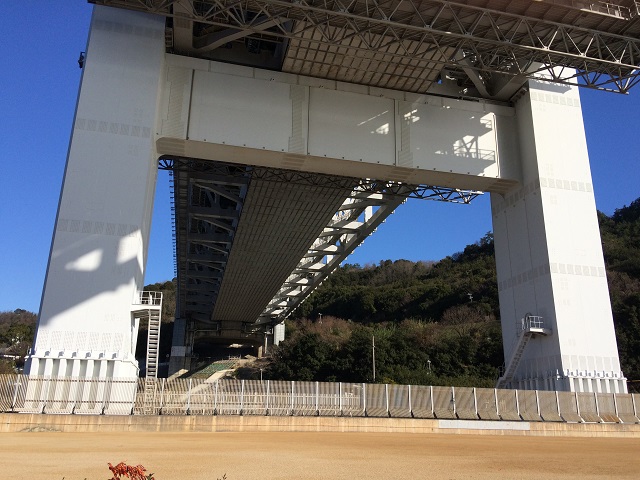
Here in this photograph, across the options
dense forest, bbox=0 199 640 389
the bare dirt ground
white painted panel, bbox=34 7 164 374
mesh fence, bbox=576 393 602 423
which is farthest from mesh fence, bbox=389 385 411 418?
dense forest, bbox=0 199 640 389

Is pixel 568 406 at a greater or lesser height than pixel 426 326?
lesser

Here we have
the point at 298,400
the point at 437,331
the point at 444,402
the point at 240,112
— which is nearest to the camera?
the point at 298,400

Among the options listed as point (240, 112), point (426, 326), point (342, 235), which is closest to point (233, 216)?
point (342, 235)

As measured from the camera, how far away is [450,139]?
30.3 metres

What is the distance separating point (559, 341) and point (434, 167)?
1031 cm

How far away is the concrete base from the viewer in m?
19.7

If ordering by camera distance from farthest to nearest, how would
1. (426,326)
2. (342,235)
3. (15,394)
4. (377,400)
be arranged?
(426,326) < (342,235) < (377,400) < (15,394)

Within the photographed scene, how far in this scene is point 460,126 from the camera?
3070cm

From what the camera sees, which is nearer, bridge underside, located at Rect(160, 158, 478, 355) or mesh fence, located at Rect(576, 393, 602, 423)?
mesh fence, located at Rect(576, 393, 602, 423)

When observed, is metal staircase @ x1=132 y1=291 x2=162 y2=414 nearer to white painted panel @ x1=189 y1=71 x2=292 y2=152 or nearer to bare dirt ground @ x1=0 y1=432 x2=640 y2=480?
white painted panel @ x1=189 y1=71 x2=292 y2=152

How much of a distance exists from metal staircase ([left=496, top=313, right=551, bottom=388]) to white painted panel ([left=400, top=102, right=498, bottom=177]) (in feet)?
25.4

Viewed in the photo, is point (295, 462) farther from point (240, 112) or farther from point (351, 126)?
Result: point (351, 126)

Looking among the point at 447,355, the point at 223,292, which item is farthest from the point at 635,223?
the point at 223,292

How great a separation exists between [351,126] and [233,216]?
722 inches
